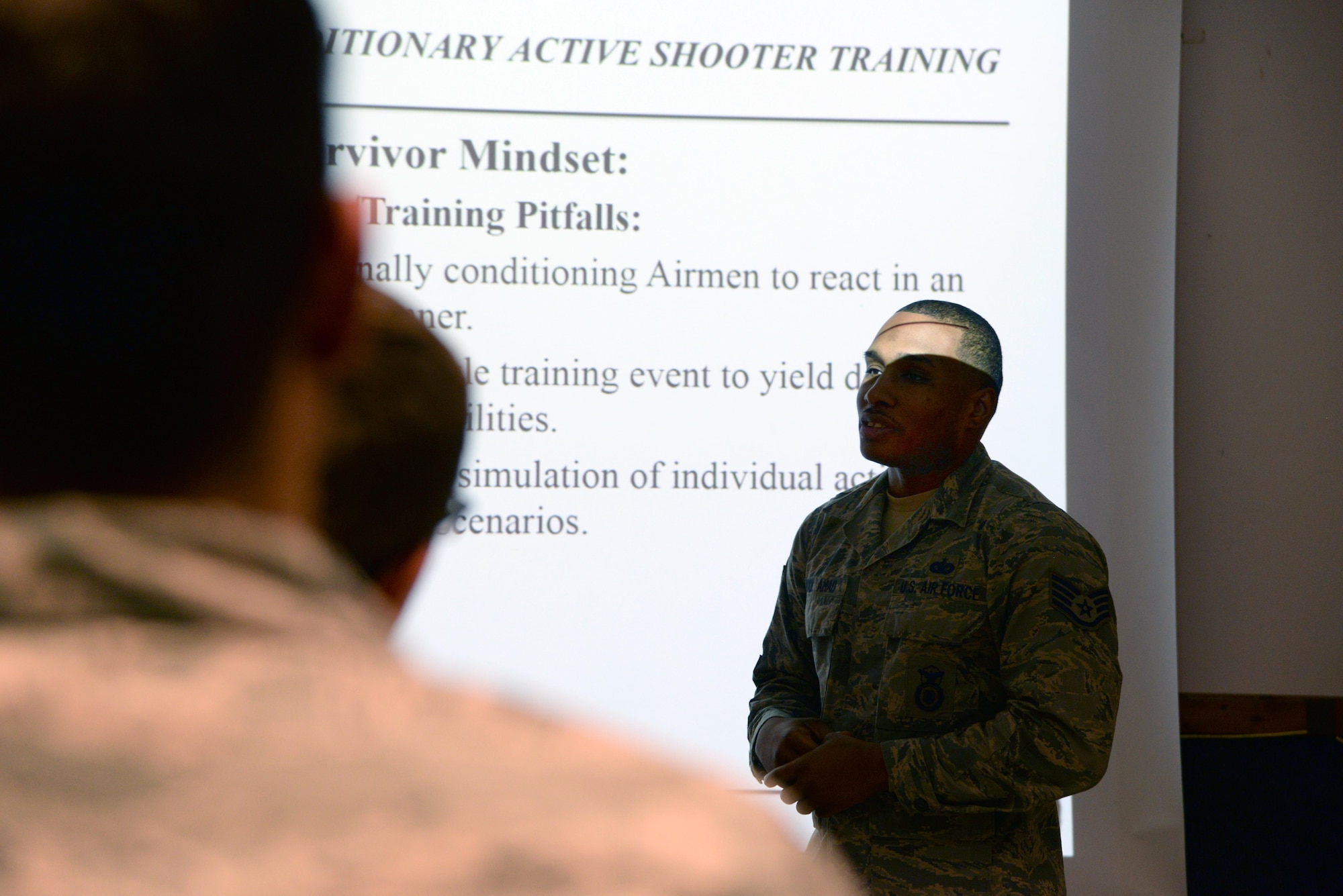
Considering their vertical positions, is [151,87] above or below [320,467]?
above

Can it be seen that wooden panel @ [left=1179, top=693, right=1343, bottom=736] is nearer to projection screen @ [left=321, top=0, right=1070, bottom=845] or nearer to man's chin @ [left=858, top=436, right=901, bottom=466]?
projection screen @ [left=321, top=0, right=1070, bottom=845]

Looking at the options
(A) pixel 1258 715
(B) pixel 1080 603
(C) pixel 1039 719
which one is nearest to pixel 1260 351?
(A) pixel 1258 715

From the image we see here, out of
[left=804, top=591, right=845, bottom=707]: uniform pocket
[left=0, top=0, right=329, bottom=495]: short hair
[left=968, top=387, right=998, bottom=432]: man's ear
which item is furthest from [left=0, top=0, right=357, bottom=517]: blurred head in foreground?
[left=968, top=387, right=998, bottom=432]: man's ear

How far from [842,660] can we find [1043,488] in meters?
1.14

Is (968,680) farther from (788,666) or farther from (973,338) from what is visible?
(973,338)

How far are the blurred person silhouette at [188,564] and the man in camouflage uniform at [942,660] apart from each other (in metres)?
1.26

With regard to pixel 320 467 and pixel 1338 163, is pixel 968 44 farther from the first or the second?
pixel 320 467

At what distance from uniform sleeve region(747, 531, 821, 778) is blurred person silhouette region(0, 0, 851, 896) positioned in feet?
4.70

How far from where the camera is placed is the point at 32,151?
28 centimetres

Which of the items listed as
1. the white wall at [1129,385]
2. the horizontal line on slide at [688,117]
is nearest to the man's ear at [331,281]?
the horizontal line on slide at [688,117]

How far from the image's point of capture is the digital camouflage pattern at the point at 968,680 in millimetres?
1463

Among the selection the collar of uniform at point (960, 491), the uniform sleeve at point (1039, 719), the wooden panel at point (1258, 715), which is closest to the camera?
the uniform sleeve at point (1039, 719)

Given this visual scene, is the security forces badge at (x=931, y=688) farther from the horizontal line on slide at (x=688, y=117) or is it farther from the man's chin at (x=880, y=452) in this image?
the horizontal line on slide at (x=688, y=117)

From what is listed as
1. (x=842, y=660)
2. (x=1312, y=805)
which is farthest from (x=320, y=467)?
(x=1312, y=805)
